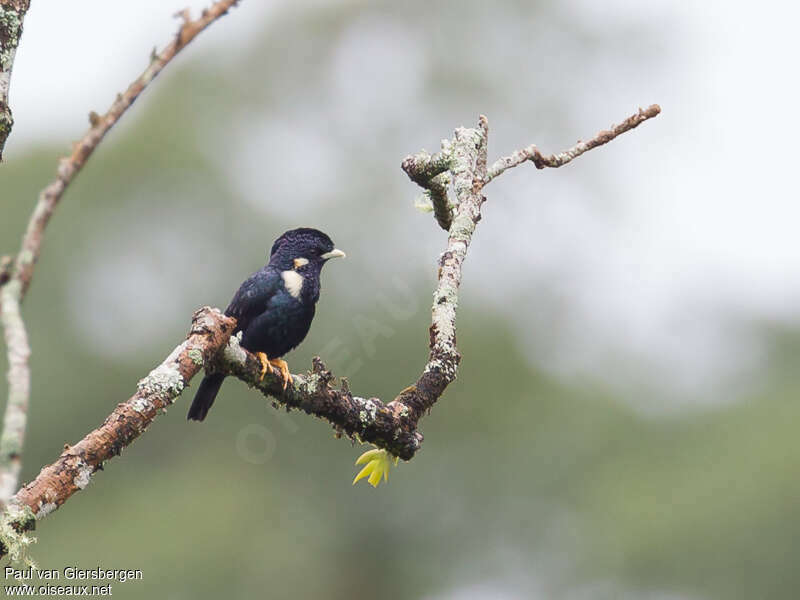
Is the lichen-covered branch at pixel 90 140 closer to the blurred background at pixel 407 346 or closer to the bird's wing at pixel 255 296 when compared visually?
the bird's wing at pixel 255 296

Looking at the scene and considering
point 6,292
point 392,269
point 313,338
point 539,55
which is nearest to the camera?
point 6,292

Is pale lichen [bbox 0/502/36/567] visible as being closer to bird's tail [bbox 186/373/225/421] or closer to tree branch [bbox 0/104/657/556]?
tree branch [bbox 0/104/657/556]

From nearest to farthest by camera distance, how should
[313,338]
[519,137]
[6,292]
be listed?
[6,292] → [313,338] → [519,137]

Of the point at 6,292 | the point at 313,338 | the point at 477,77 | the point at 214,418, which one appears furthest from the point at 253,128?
the point at 6,292

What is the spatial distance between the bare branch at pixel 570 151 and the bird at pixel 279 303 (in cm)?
162

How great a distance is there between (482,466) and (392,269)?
24.6 ft

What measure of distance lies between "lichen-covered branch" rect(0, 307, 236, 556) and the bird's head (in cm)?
242

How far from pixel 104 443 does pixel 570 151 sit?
1991 mm

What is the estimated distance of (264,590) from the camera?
26812 mm

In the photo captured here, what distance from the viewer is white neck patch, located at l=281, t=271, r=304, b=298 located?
6.10 m

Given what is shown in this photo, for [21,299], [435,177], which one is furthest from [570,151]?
[21,299]

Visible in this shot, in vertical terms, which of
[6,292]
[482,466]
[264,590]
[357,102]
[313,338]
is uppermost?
[357,102]

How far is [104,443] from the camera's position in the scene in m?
3.47

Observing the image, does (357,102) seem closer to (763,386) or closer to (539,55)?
(539,55)
